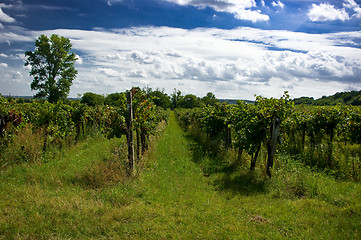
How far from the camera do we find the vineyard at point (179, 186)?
4.77 metres

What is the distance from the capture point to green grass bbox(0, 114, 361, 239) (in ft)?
15.3

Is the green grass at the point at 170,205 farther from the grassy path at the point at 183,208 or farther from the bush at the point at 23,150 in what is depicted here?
the bush at the point at 23,150

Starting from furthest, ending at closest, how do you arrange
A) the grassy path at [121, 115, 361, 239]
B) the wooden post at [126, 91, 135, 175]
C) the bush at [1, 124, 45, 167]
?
1. the bush at [1, 124, 45, 167]
2. the wooden post at [126, 91, 135, 175]
3. the grassy path at [121, 115, 361, 239]

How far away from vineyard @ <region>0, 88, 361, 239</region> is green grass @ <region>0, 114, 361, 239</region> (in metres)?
0.03

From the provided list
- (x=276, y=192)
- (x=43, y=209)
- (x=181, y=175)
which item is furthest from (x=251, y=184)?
(x=43, y=209)

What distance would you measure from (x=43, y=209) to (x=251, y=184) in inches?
238

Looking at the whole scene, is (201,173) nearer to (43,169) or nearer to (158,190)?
(158,190)

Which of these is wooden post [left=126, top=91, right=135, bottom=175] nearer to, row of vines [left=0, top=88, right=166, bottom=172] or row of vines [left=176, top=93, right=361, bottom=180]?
row of vines [left=0, top=88, right=166, bottom=172]

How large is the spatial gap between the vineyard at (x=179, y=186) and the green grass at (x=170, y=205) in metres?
0.03

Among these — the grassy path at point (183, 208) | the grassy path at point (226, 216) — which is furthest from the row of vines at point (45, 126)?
the grassy path at point (226, 216)

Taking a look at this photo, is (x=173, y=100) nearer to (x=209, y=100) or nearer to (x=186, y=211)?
(x=209, y=100)

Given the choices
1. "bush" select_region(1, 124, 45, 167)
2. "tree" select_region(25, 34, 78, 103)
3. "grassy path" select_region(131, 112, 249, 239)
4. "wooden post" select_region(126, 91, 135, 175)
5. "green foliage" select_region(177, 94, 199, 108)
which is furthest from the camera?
"green foliage" select_region(177, 94, 199, 108)

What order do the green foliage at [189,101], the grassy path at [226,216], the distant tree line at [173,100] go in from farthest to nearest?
the green foliage at [189,101], the distant tree line at [173,100], the grassy path at [226,216]

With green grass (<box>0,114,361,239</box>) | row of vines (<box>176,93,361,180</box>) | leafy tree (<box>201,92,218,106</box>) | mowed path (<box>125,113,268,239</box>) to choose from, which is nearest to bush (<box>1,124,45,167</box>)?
green grass (<box>0,114,361,239</box>)
